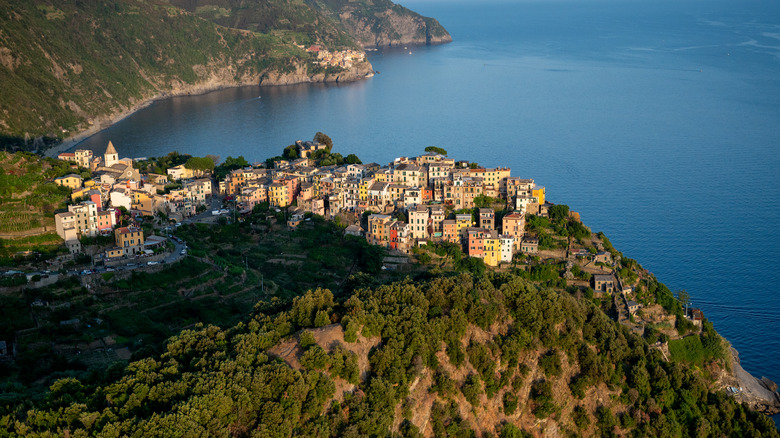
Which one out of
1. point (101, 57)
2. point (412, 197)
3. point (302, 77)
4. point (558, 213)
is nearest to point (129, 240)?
point (412, 197)

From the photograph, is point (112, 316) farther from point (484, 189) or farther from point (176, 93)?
point (176, 93)

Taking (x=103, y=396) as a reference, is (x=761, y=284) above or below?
below

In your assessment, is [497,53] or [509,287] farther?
[497,53]

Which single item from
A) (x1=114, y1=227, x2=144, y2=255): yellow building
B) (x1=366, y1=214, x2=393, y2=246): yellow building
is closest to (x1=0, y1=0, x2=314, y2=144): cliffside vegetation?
(x1=114, y1=227, x2=144, y2=255): yellow building

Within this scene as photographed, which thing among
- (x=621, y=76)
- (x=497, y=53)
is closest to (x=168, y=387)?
(x=621, y=76)

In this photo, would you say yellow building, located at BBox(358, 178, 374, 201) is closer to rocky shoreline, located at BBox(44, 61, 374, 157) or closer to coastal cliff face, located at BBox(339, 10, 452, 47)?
rocky shoreline, located at BBox(44, 61, 374, 157)
